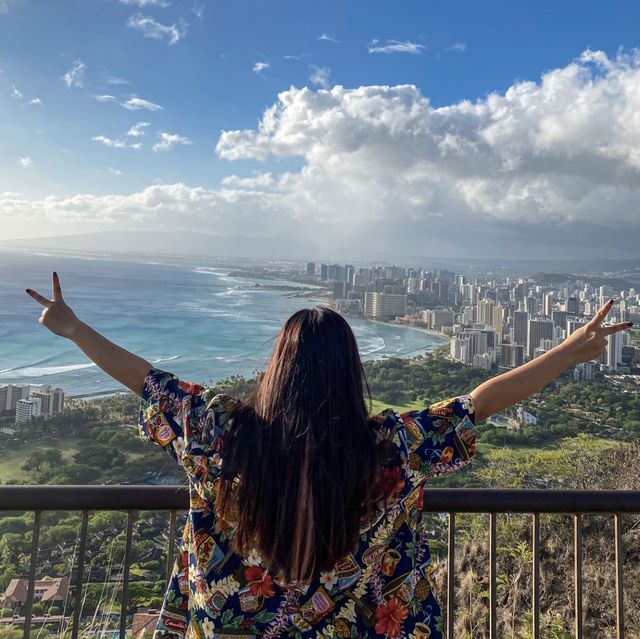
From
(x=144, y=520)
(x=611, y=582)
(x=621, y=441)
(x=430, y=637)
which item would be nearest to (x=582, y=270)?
(x=621, y=441)

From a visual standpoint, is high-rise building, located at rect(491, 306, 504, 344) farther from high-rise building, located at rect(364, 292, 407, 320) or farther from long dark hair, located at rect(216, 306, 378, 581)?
long dark hair, located at rect(216, 306, 378, 581)

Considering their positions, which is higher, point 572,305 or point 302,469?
point 572,305

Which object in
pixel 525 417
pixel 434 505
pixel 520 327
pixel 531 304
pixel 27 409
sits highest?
pixel 531 304

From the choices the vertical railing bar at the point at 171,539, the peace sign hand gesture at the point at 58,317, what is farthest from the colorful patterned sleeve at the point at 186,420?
the vertical railing bar at the point at 171,539

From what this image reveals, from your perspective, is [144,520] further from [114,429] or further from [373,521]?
[114,429]

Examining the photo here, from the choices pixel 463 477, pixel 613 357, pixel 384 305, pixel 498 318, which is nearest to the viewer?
pixel 463 477

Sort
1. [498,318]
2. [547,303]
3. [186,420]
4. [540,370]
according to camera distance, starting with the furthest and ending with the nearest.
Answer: [498,318] < [547,303] < [540,370] < [186,420]

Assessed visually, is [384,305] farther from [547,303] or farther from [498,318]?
[547,303]

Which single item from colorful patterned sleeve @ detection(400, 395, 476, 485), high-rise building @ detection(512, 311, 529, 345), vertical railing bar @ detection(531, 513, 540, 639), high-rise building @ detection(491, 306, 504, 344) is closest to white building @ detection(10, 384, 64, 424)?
vertical railing bar @ detection(531, 513, 540, 639)

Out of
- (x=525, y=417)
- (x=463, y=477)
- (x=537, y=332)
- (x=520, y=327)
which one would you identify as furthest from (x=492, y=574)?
(x=520, y=327)
